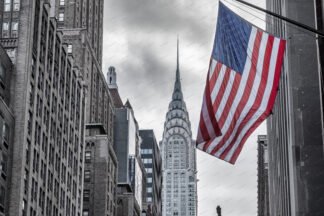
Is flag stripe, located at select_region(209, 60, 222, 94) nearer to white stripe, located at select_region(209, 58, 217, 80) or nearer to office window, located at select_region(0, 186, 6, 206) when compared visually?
white stripe, located at select_region(209, 58, 217, 80)

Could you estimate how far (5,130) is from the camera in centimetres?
7419

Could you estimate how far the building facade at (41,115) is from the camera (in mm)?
76312

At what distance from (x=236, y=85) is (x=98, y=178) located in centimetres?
9936

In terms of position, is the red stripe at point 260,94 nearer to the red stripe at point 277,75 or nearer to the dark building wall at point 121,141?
the red stripe at point 277,75

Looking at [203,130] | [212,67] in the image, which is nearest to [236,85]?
[212,67]

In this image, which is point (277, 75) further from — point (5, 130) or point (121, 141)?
point (121, 141)

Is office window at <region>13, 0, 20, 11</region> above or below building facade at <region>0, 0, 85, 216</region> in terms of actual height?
above

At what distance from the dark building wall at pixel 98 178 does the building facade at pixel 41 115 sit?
864 inches

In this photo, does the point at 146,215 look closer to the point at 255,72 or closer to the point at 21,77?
the point at 21,77

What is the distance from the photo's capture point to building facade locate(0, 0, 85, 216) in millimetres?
76312

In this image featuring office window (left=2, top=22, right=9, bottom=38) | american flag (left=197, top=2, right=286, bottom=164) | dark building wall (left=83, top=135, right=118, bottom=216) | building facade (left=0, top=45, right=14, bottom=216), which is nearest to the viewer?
american flag (left=197, top=2, right=286, bottom=164)

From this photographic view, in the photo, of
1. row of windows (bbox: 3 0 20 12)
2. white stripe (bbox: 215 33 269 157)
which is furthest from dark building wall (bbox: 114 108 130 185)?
white stripe (bbox: 215 33 269 157)

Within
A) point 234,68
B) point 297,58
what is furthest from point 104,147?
point 234,68

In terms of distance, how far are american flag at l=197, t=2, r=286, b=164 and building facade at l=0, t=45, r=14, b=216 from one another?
43008 mm
